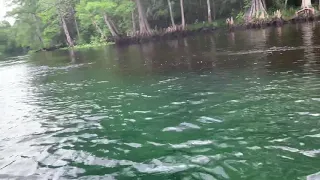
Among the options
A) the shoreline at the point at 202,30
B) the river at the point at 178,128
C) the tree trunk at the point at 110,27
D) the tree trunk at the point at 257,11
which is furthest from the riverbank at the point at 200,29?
the river at the point at 178,128

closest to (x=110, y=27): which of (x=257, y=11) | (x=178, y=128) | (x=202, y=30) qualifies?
(x=202, y=30)

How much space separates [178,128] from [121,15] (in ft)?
159

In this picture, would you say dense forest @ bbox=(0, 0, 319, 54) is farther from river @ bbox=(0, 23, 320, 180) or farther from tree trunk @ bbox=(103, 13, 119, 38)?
river @ bbox=(0, 23, 320, 180)

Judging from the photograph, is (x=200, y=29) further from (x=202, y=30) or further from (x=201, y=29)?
(x=202, y=30)

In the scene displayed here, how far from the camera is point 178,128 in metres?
7.04

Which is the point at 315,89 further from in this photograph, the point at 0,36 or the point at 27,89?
the point at 0,36

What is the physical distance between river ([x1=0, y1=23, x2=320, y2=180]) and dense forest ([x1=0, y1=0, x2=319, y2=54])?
30.4 metres

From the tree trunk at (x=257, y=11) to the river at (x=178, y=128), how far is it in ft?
89.4

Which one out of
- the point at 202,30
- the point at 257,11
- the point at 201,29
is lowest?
the point at 202,30

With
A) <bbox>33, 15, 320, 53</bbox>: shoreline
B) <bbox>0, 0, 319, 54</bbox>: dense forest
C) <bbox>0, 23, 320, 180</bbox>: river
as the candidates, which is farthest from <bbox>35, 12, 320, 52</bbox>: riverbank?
<bbox>0, 23, 320, 180</bbox>: river

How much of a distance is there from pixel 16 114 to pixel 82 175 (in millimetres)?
6292

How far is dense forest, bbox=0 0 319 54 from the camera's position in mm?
43531

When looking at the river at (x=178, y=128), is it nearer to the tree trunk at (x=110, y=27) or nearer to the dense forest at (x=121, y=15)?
the dense forest at (x=121, y=15)

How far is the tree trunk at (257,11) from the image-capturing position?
38.4m
